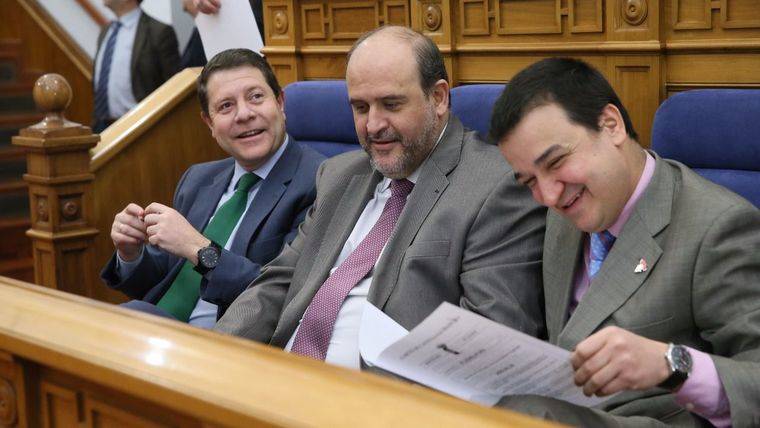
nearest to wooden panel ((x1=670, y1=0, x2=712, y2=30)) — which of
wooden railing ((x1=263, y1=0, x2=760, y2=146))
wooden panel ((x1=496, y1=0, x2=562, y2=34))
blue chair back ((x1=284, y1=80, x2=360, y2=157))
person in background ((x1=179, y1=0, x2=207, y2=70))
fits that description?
wooden railing ((x1=263, y1=0, x2=760, y2=146))

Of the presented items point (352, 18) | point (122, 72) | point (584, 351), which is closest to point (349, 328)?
point (584, 351)

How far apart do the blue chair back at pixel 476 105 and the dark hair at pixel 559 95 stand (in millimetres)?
662

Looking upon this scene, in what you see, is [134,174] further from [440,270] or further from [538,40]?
[440,270]

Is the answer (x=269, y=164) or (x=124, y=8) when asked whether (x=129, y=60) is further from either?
(x=269, y=164)

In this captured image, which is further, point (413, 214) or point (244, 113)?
point (244, 113)

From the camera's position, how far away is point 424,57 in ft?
7.01

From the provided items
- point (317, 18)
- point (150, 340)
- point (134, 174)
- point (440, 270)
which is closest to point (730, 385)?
point (440, 270)

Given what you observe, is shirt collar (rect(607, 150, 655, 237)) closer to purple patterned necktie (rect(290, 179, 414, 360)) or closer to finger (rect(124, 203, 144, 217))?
purple patterned necktie (rect(290, 179, 414, 360))

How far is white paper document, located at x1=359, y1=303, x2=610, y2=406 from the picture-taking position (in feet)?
4.41

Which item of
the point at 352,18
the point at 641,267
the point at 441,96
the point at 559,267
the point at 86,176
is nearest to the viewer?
the point at 641,267

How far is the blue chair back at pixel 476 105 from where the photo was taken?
2381mm

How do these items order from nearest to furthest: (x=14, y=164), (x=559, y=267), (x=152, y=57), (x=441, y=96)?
(x=559, y=267)
(x=441, y=96)
(x=152, y=57)
(x=14, y=164)

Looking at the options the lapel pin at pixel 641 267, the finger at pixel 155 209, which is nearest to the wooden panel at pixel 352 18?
the finger at pixel 155 209

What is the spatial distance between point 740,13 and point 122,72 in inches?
132
